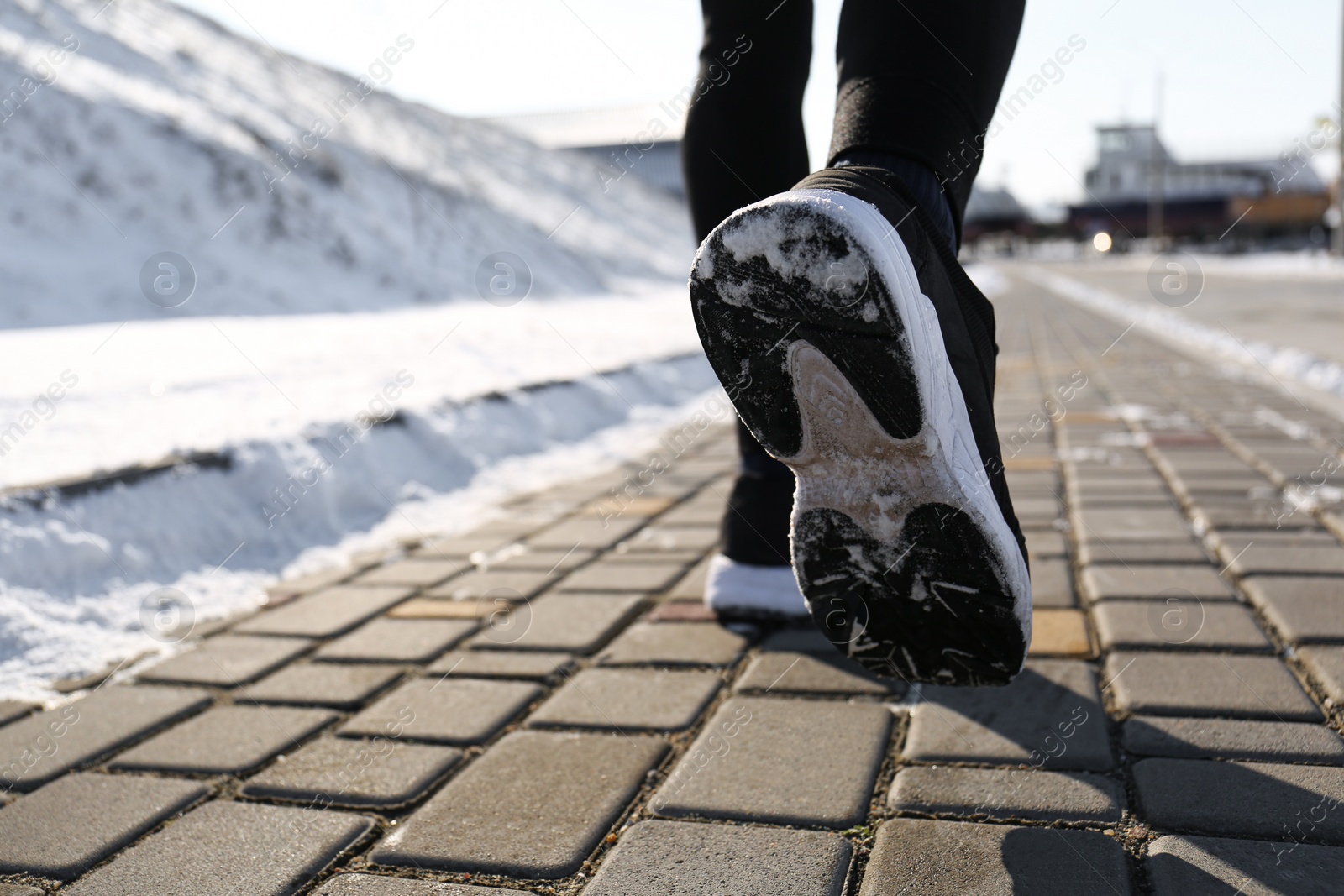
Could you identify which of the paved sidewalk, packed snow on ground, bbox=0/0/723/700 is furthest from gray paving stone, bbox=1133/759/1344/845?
packed snow on ground, bbox=0/0/723/700

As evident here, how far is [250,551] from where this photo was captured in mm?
2627

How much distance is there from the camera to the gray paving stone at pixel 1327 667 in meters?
1.50

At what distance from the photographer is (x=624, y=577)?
234 cm

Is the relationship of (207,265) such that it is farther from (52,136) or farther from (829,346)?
(829,346)

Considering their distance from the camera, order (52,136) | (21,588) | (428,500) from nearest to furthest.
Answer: (21,588)
(428,500)
(52,136)

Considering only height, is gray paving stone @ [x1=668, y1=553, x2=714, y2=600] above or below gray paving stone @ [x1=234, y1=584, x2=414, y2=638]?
below

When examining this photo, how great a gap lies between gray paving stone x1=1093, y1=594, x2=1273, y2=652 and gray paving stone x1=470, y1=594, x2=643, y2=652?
89cm

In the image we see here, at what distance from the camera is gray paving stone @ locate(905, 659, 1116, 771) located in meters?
1.35

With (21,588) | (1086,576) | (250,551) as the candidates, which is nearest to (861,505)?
(1086,576)

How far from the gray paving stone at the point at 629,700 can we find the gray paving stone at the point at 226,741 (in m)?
0.36

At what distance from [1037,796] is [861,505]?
43 centimetres

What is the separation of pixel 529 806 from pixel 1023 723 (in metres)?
0.70

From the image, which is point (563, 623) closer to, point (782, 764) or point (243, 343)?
point (782, 764)

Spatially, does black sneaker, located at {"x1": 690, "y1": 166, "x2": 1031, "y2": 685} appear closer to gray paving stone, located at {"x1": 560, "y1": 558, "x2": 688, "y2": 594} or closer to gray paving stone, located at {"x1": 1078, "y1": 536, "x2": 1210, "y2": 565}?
gray paving stone, located at {"x1": 560, "y1": 558, "x2": 688, "y2": 594}
